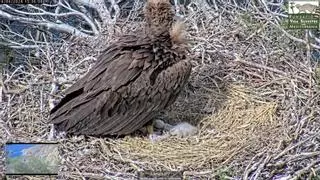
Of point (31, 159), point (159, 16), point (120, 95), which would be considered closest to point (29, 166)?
point (31, 159)

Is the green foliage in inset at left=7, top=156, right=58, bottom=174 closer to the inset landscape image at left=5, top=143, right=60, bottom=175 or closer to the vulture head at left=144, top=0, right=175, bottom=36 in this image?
the inset landscape image at left=5, top=143, right=60, bottom=175

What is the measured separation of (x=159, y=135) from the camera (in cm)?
242

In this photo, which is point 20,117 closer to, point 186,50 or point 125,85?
point 125,85

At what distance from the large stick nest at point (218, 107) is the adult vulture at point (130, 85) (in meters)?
0.04

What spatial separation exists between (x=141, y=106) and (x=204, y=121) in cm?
19

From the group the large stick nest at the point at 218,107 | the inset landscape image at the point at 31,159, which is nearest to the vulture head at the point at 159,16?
the large stick nest at the point at 218,107

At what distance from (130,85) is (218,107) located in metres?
0.28

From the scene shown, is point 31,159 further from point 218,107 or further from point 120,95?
point 218,107

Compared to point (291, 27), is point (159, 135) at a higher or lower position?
lower

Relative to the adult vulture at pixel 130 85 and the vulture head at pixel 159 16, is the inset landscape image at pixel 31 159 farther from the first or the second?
the vulture head at pixel 159 16

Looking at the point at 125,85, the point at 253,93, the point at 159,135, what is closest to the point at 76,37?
the point at 125,85

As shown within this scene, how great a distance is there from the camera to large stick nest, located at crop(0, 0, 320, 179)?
2283 millimetres

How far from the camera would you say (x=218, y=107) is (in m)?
2.49

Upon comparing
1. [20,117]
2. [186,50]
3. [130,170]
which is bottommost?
[130,170]
